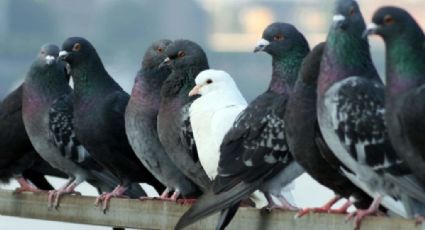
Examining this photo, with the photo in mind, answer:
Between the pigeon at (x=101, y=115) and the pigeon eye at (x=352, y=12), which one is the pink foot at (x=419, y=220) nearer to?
the pigeon eye at (x=352, y=12)

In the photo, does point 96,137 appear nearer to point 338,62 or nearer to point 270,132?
point 270,132

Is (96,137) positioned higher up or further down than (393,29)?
further down

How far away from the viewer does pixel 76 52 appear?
1283 cm

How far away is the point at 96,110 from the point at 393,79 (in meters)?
4.25

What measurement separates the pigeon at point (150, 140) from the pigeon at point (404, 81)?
3417 mm

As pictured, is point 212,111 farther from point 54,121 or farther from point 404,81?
point 54,121

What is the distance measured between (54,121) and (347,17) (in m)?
4.41

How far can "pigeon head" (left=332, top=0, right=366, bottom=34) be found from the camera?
30.7 ft

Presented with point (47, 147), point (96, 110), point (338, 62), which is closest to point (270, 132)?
point (338, 62)

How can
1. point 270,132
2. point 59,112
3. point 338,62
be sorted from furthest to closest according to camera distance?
1. point 59,112
2. point 270,132
3. point 338,62

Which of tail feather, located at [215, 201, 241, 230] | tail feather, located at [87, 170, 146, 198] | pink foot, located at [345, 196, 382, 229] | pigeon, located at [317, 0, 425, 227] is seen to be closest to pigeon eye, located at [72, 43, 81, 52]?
tail feather, located at [87, 170, 146, 198]

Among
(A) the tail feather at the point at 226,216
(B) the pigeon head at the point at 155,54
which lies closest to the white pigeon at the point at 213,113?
(A) the tail feather at the point at 226,216

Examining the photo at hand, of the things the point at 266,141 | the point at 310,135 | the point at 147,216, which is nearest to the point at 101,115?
the point at 147,216

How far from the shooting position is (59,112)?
13.2 meters
